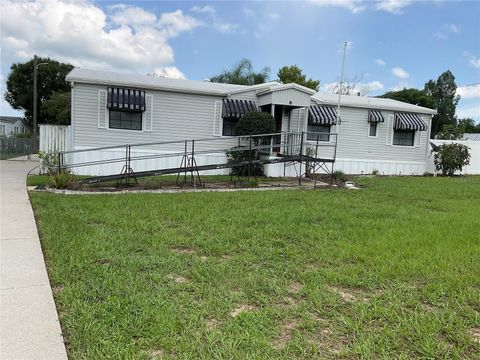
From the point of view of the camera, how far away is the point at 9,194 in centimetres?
891

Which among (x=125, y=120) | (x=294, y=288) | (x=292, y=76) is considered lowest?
(x=294, y=288)

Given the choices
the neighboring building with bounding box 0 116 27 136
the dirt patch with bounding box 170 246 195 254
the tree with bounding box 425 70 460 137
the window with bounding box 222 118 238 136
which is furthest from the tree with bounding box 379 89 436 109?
the dirt patch with bounding box 170 246 195 254

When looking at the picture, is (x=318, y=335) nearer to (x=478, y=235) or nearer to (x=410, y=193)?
(x=478, y=235)

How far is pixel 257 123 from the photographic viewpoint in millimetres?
13766

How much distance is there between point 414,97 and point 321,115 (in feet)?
135

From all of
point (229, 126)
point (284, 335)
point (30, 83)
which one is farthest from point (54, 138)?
point (30, 83)

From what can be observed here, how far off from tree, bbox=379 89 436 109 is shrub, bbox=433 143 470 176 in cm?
3517

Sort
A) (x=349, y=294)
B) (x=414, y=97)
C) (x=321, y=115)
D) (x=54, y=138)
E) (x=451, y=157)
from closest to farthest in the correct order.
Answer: (x=349, y=294)
(x=54, y=138)
(x=321, y=115)
(x=451, y=157)
(x=414, y=97)

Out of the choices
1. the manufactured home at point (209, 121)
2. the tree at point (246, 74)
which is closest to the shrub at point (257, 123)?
the manufactured home at point (209, 121)

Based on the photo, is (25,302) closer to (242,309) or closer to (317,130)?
(242,309)

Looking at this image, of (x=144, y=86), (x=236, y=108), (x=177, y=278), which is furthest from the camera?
(x=236, y=108)

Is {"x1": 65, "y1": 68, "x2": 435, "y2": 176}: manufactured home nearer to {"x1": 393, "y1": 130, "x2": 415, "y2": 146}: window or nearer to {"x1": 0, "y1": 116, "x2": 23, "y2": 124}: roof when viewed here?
{"x1": 393, "y1": 130, "x2": 415, "y2": 146}: window

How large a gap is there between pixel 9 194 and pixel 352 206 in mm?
7495

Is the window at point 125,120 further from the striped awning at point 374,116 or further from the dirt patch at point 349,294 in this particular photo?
the dirt patch at point 349,294
